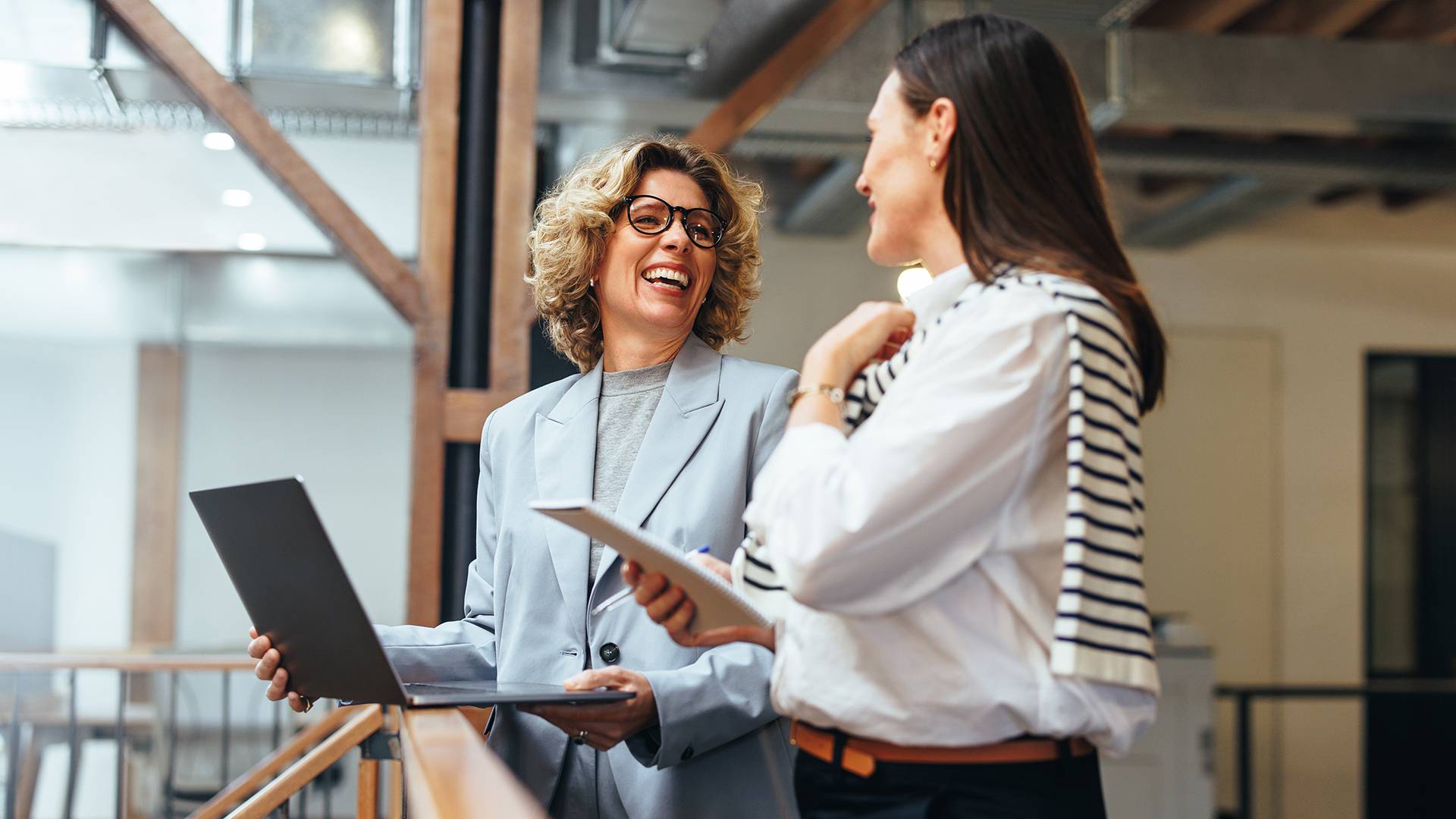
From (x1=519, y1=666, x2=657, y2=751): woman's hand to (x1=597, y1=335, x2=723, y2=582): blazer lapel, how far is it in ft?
0.65

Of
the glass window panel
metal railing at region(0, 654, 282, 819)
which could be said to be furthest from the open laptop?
the glass window panel

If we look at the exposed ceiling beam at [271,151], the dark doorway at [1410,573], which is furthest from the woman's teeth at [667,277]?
the dark doorway at [1410,573]

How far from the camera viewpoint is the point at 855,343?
4.07ft

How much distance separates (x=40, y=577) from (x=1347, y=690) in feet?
17.0

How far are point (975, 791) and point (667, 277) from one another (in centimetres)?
95

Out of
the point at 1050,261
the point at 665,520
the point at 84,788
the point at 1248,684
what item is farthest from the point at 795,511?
the point at 1248,684


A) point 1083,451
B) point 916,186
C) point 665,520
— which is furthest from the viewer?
point 665,520

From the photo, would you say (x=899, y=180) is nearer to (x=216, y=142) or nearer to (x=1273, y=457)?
(x=216, y=142)

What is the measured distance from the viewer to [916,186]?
4.12 ft

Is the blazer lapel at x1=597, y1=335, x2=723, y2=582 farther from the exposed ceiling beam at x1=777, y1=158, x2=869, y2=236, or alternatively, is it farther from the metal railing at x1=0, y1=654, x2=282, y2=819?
the exposed ceiling beam at x1=777, y1=158, x2=869, y2=236

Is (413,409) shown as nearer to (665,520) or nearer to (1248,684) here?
(665,520)

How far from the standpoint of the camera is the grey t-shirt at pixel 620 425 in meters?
1.85

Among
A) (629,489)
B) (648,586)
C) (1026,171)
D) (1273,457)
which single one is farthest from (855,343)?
(1273,457)

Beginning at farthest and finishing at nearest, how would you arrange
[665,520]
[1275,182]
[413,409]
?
[1275,182], [413,409], [665,520]
